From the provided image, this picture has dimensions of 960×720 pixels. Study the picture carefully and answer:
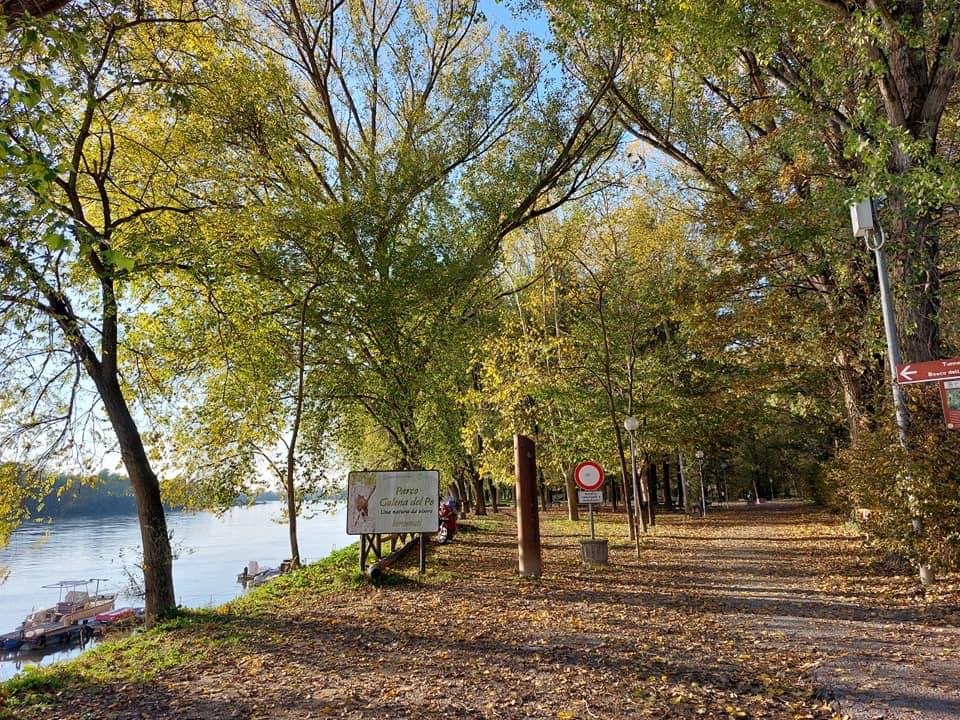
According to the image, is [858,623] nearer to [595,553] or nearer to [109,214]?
[595,553]

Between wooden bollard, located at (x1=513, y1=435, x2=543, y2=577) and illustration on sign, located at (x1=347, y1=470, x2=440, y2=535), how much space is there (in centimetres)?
147

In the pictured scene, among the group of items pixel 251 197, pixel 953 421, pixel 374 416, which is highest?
pixel 251 197

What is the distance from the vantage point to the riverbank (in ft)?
15.0

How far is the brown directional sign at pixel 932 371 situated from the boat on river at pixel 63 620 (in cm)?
2788

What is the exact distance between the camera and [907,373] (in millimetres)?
6594

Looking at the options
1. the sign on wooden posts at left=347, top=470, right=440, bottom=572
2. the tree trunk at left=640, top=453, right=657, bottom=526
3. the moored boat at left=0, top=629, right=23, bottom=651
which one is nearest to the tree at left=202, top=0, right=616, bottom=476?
the sign on wooden posts at left=347, top=470, right=440, bottom=572

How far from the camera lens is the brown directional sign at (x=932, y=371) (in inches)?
244

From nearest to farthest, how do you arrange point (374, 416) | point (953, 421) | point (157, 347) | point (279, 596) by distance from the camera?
point (953, 421), point (279, 596), point (157, 347), point (374, 416)

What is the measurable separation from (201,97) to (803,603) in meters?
11.6

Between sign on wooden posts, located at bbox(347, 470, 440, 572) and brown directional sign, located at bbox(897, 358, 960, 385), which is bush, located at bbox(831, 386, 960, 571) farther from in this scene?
sign on wooden posts, located at bbox(347, 470, 440, 572)

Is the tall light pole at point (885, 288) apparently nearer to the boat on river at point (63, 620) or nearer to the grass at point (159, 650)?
the grass at point (159, 650)

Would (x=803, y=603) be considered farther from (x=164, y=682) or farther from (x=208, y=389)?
(x=208, y=389)

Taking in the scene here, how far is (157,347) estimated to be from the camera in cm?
1049

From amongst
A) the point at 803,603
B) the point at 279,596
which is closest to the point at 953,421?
the point at 803,603
